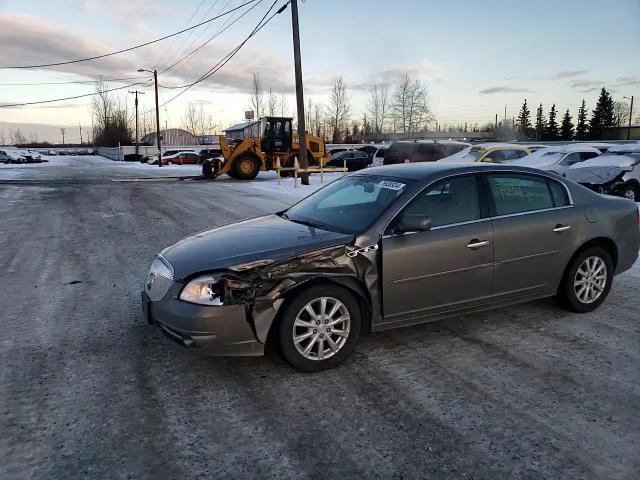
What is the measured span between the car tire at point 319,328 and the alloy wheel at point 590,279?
237cm

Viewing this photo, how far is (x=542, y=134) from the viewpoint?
9131 centimetres

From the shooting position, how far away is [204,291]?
3.48 m

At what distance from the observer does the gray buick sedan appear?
3488 mm

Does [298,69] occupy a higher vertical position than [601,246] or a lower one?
higher

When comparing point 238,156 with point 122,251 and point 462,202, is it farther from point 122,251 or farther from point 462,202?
point 462,202

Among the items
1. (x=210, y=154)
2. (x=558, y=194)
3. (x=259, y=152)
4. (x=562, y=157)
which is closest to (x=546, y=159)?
(x=562, y=157)

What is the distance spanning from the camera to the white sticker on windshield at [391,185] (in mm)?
4273

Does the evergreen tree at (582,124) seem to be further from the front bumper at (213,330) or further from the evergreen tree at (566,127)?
the front bumper at (213,330)

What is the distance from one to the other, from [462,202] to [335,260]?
1348 millimetres

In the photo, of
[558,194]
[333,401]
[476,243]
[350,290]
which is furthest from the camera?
[558,194]

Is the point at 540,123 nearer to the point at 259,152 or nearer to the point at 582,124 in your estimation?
the point at 582,124

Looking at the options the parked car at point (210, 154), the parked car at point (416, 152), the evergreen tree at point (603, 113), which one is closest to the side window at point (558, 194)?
the parked car at point (416, 152)

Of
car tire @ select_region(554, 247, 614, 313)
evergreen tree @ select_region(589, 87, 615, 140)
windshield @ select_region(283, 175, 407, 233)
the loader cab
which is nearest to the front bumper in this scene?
windshield @ select_region(283, 175, 407, 233)

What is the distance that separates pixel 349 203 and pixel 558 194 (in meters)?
1.97
